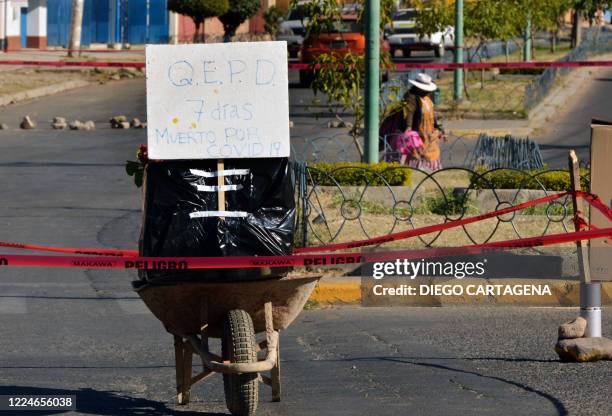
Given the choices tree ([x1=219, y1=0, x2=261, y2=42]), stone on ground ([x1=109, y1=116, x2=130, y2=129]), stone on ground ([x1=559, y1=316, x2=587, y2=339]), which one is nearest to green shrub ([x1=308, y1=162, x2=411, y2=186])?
stone on ground ([x1=559, y1=316, x2=587, y2=339])

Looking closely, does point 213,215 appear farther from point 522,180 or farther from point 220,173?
point 522,180

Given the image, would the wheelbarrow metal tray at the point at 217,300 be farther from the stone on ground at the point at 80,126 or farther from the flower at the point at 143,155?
the stone on ground at the point at 80,126

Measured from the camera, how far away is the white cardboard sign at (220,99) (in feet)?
22.6

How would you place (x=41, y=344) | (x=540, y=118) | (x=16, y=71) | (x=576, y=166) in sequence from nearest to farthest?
(x=576, y=166) → (x=41, y=344) → (x=540, y=118) → (x=16, y=71)

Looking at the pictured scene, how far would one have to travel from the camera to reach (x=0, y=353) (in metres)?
8.38

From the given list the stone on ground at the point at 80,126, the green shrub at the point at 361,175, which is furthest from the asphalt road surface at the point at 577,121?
the stone on ground at the point at 80,126

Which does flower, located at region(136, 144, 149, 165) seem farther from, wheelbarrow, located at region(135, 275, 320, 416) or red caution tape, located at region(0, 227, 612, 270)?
wheelbarrow, located at region(135, 275, 320, 416)

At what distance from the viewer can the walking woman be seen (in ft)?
52.8

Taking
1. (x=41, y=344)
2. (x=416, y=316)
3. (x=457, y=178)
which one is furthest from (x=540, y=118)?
(x=41, y=344)

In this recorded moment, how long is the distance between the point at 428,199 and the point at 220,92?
7.28 metres

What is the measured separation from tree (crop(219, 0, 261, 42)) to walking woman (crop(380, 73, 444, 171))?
118 feet

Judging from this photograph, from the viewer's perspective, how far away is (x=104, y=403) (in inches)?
281

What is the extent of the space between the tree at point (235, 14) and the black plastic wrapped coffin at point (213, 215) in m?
45.3

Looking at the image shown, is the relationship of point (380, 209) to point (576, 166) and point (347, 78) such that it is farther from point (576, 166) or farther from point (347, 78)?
point (576, 166)
